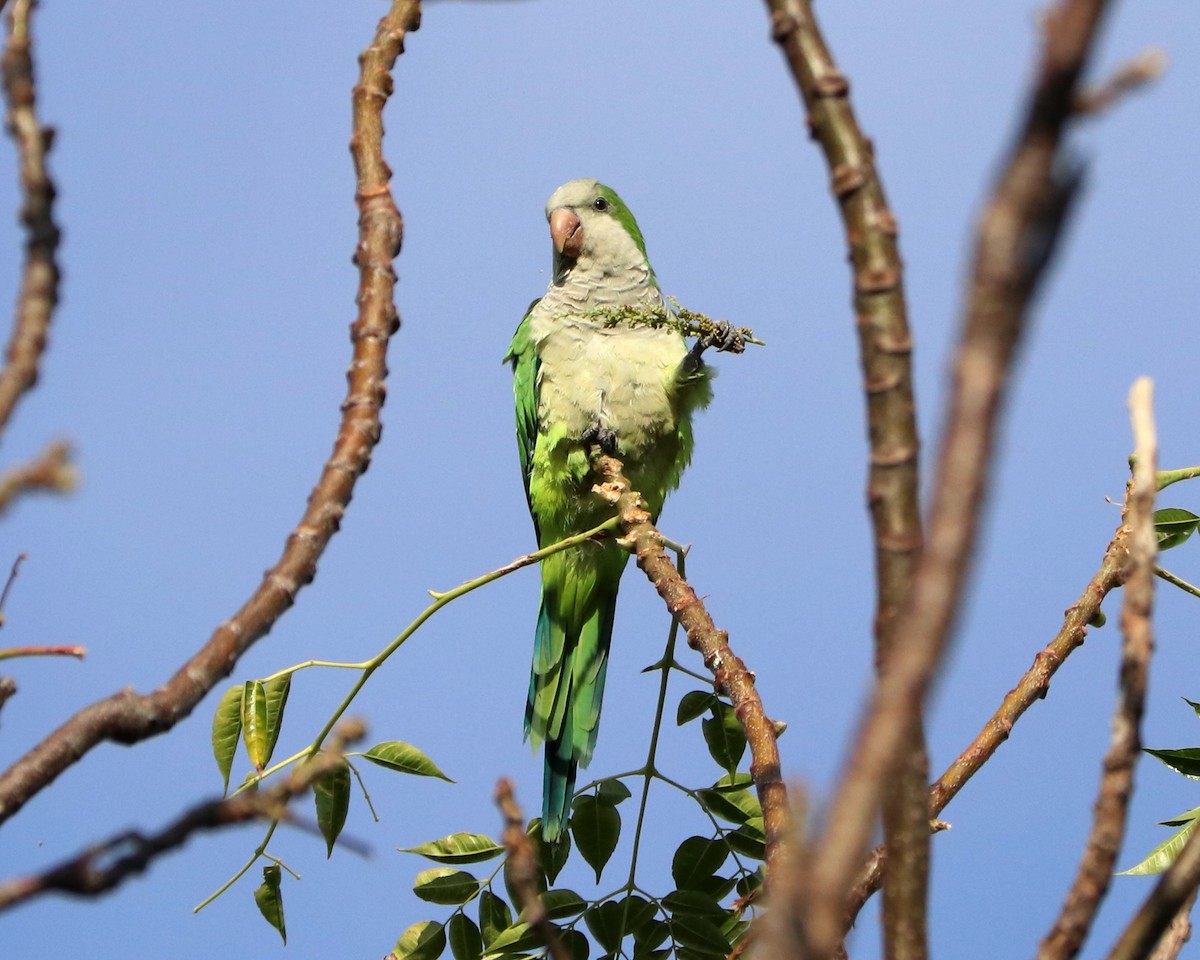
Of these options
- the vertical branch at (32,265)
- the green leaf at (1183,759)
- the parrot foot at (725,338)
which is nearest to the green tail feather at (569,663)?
the parrot foot at (725,338)

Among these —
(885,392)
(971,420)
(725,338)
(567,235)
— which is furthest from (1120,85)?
(567,235)

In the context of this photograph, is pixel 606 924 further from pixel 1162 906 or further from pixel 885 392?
pixel 885 392

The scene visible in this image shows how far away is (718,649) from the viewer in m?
2.42

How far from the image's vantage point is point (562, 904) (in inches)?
88.4

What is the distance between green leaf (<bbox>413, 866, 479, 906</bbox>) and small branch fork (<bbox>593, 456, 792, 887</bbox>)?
0.61m

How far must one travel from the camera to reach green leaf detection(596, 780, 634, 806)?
7.84 feet

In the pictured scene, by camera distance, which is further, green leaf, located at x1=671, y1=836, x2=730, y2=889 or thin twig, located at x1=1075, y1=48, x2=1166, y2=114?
green leaf, located at x1=671, y1=836, x2=730, y2=889

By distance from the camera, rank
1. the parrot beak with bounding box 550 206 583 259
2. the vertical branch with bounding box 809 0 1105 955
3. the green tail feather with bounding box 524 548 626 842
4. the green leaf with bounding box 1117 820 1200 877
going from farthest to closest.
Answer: the parrot beak with bounding box 550 206 583 259
the green tail feather with bounding box 524 548 626 842
the green leaf with bounding box 1117 820 1200 877
the vertical branch with bounding box 809 0 1105 955

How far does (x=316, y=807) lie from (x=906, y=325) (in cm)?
154

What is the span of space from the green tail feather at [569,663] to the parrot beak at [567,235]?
1280 millimetres

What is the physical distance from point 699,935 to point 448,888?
0.51 metres

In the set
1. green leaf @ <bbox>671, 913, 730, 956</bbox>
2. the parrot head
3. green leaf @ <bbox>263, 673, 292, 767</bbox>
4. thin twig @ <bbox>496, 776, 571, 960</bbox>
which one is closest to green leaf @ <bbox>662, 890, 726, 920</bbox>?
green leaf @ <bbox>671, 913, 730, 956</bbox>

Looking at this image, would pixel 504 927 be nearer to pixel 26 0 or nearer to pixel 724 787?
pixel 724 787

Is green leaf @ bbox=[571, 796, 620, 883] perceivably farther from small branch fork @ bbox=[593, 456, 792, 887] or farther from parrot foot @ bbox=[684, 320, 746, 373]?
parrot foot @ bbox=[684, 320, 746, 373]
